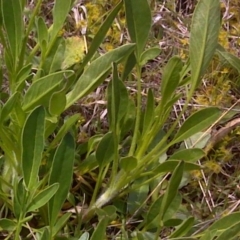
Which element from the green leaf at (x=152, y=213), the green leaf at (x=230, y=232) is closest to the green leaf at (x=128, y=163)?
the green leaf at (x=152, y=213)

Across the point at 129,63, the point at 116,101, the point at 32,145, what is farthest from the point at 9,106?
the point at 129,63

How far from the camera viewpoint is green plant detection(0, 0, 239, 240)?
1001 mm

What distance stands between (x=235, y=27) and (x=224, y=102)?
28cm

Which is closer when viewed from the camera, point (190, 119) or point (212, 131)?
point (190, 119)

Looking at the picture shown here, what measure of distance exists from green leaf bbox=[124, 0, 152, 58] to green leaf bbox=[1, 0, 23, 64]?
0.68 ft

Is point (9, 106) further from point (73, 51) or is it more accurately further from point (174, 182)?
point (73, 51)

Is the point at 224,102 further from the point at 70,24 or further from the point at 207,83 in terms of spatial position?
the point at 70,24

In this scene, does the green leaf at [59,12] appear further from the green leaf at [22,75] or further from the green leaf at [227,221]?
the green leaf at [227,221]

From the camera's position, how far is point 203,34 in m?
1.05

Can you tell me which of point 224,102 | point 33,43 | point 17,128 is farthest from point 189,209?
point 33,43

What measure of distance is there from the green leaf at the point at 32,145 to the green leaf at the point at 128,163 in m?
0.16

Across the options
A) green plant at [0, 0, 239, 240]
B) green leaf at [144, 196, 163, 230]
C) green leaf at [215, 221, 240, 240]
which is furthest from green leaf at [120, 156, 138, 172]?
green leaf at [215, 221, 240, 240]

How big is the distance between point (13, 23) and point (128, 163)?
351 mm

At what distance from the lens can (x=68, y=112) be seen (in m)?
1.43
